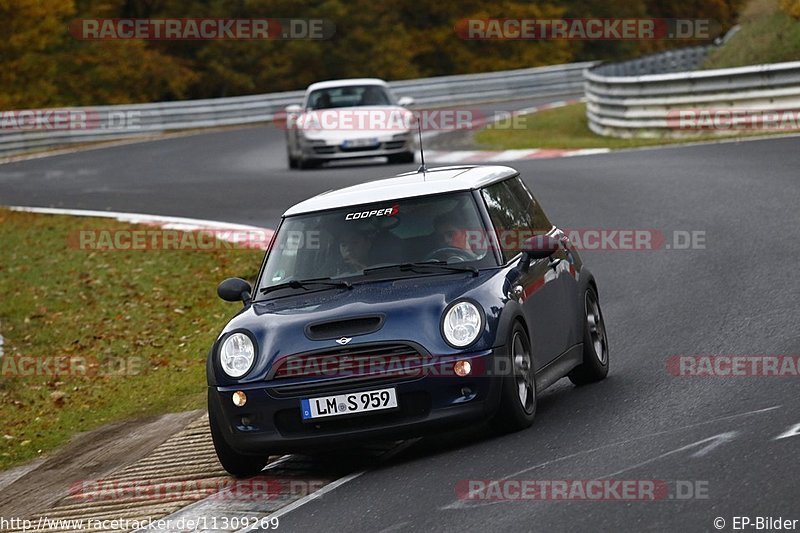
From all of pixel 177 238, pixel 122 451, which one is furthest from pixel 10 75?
pixel 122 451

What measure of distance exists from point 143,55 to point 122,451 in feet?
140

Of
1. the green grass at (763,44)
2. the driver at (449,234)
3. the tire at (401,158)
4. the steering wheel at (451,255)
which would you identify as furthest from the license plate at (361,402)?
the green grass at (763,44)

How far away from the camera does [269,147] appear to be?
31.1 meters

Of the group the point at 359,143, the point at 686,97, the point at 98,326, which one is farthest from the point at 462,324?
the point at 686,97

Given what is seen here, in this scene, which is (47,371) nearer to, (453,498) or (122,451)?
(122,451)

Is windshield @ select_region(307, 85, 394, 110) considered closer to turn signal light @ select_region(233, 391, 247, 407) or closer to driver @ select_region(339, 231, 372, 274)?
driver @ select_region(339, 231, 372, 274)

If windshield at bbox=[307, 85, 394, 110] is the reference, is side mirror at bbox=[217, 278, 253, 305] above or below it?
above

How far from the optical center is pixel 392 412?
7812 millimetres

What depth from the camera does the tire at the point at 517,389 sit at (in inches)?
313

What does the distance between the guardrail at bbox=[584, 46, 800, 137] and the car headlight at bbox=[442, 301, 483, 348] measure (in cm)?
1599

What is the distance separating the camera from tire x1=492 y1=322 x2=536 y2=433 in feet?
26.1

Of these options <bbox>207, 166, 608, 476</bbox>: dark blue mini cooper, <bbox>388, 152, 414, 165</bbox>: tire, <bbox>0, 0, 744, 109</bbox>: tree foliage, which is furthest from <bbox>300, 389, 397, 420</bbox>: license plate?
<bbox>0, 0, 744, 109</bbox>: tree foliage

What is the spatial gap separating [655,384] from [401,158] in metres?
16.0

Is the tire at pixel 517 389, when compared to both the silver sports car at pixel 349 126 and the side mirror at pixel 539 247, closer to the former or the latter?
the side mirror at pixel 539 247
